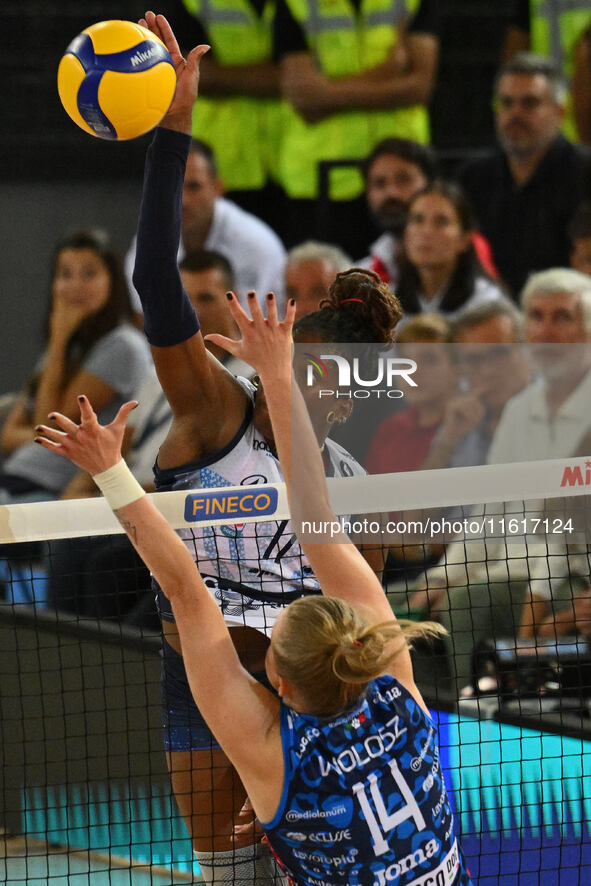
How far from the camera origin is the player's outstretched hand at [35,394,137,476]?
227 cm

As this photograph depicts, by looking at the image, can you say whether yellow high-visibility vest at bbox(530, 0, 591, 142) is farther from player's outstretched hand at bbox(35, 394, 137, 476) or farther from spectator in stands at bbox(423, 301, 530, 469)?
player's outstretched hand at bbox(35, 394, 137, 476)

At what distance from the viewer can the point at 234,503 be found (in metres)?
2.95

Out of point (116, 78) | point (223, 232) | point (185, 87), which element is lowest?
point (185, 87)

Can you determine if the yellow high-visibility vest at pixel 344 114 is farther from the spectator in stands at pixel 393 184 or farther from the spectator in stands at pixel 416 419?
the spectator in stands at pixel 416 419

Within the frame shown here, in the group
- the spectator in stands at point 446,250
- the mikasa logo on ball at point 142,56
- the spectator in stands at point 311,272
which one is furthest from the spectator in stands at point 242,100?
the mikasa logo on ball at point 142,56

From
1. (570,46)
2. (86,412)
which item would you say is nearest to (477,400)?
(86,412)

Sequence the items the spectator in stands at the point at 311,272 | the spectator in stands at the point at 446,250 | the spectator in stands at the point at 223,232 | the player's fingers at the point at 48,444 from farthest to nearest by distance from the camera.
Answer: the spectator in stands at the point at 223,232
the spectator in stands at the point at 311,272
the spectator in stands at the point at 446,250
the player's fingers at the point at 48,444

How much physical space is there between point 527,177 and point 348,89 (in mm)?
1245

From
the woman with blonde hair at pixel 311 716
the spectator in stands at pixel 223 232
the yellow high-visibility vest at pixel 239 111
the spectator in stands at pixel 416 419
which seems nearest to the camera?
the woman with blonde hair at pixel 311 716

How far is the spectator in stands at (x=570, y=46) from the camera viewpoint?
6457 mm

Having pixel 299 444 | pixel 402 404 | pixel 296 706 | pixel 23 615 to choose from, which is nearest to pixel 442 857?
pixel 296 706

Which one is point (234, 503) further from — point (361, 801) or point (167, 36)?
point (167, 36)

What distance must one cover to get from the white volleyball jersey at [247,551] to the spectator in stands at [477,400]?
1.11m

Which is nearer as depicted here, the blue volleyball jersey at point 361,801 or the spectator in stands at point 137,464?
the blue volleyball jersey at point 361,801
